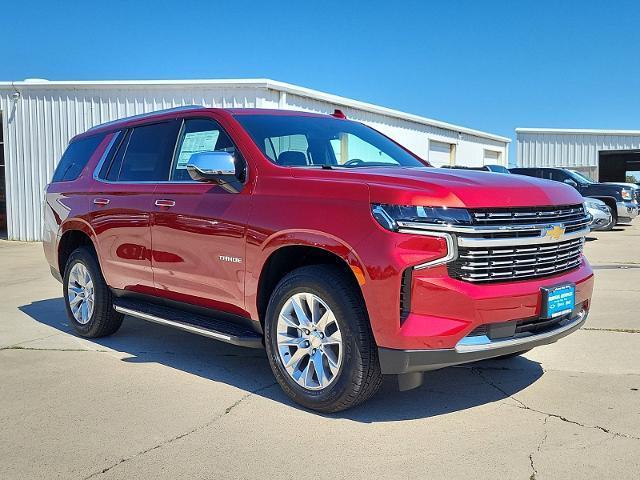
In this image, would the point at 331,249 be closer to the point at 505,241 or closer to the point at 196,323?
the point at 505,241

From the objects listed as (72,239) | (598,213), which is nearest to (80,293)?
(72,239)

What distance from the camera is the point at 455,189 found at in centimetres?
348

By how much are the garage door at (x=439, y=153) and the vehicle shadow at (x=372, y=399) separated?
60.4ft

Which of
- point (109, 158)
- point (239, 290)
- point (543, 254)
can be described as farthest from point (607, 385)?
point (109, 158)

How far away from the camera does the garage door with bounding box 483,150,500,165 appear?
2978cm

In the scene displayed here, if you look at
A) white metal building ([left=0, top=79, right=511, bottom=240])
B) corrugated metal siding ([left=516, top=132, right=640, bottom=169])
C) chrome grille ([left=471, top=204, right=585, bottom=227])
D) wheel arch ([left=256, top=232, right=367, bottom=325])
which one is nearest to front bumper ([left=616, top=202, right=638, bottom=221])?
white metal building ([left=0, top=79, right=511, bottom=240])

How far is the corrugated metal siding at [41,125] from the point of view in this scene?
1546 centimetres

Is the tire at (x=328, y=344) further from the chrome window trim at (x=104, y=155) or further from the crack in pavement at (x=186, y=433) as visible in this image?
the chrome window trim at (x=104, y=155)

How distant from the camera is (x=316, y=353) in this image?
3875 mm

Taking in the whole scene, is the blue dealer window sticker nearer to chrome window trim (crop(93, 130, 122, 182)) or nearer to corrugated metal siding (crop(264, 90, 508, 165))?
chrome window trim (crop(93, 130, 122, 182))

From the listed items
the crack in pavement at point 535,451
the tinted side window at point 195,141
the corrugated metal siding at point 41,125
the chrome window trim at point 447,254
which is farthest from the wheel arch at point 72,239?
the corrugated metal siding at point 41,125

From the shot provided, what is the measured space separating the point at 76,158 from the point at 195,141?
6.44 ft

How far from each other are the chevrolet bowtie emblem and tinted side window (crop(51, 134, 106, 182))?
4141mm

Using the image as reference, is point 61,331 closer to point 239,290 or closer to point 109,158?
point 109,158
